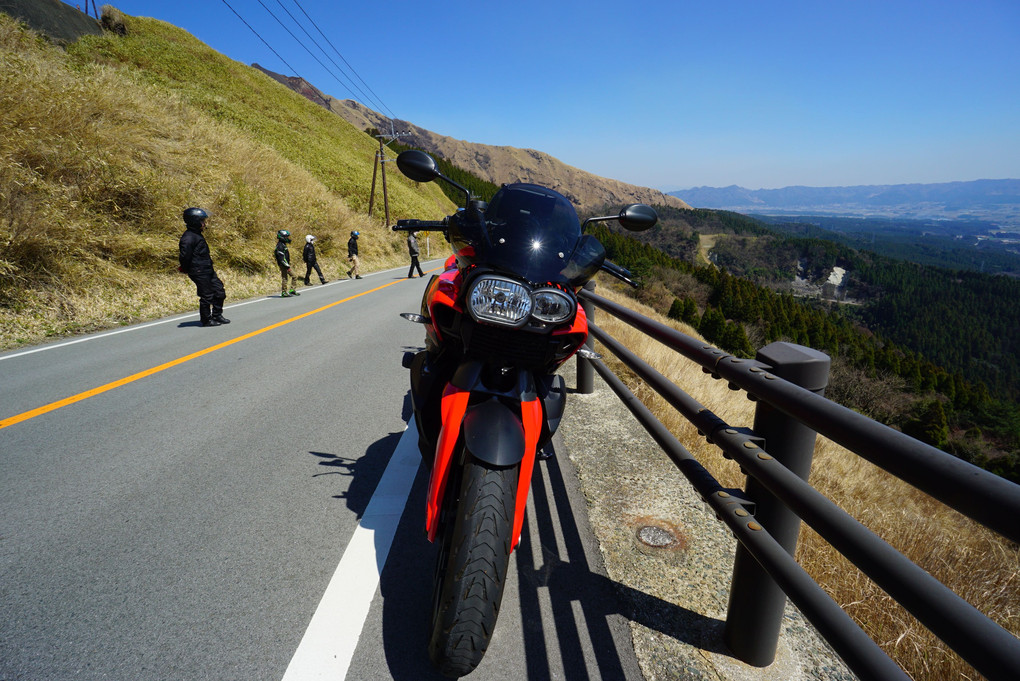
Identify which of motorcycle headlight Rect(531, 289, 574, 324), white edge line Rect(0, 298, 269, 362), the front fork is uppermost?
motorcycle headlight Rect(531, 289, 574, 324)

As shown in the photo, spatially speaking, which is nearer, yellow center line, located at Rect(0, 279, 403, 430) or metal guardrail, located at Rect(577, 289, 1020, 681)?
metal guardrail, located at Rect(577, 289, 1020, 681)

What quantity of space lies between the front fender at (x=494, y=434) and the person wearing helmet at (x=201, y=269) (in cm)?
835

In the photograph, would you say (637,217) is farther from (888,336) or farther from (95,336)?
(888,336)

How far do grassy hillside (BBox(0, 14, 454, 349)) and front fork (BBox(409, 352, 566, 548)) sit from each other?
8.67m

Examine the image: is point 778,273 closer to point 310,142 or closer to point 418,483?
point 310,142

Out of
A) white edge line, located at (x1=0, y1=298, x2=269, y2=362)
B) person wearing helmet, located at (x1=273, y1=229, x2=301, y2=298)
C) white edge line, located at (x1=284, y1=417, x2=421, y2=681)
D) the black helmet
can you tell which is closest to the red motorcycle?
white edge line, located at (x1=284, y1=417, x2=421, y2=681)

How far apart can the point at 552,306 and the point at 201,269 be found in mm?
8777

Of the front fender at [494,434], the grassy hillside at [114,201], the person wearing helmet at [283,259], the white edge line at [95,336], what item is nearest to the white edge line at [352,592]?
the front fender at [494,434]

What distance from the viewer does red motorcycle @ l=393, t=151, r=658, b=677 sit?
1651 millimetres

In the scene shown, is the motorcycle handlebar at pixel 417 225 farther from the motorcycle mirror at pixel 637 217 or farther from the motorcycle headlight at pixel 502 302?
the motorcycle headlight at pixel 502 302

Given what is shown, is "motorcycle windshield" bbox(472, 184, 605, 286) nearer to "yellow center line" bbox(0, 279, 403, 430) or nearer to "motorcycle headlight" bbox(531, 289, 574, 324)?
"motorcycle headlight" bbox(531, 289, 574, 324)

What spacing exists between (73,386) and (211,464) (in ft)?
9.41

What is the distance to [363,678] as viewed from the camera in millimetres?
1789

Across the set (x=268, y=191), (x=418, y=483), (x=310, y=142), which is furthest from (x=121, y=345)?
(x=310, y=142)
